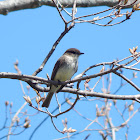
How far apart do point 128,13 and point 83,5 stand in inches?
52.5

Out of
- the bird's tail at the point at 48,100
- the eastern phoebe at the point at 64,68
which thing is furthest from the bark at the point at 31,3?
the bird's tail at the point at 48,100

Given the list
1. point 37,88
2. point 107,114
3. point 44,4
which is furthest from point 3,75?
point 107,114

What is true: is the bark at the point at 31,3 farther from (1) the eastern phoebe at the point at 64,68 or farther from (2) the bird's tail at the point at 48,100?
(2) the bird's tail at the point at 48,100

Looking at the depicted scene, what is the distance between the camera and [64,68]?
494 centimetres

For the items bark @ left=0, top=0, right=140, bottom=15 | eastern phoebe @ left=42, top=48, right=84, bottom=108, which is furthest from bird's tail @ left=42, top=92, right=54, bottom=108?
bark @ left=0, top=0, right=140, bottom=15

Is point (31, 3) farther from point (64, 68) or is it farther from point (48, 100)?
point (48, 100)

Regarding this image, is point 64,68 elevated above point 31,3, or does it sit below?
below

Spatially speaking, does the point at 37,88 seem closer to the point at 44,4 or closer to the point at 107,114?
the point at 44,4

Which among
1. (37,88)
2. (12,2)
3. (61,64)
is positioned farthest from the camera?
(61,64)

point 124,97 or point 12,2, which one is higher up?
point 12,2

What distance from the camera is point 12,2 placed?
4.38m

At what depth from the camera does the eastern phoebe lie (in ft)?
16.1

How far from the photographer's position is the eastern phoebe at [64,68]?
16.1 ft

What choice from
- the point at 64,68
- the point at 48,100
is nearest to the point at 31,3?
the point at 64,68
